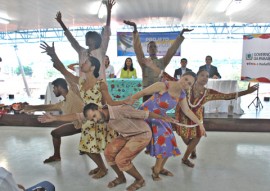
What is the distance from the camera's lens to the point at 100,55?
2777mm

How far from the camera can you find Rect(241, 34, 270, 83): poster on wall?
4.89 m

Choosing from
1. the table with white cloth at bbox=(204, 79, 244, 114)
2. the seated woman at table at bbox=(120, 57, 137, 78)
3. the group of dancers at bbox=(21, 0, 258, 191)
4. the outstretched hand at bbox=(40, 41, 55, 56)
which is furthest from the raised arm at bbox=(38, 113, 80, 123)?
the table with white cloth at bbox=(204, 79, 244, 114)

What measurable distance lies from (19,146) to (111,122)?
7.21ft

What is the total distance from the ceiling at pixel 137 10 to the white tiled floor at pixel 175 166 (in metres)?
2.94

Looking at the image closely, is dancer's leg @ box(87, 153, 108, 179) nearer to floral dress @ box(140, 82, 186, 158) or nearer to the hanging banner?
floral dress @ box(140, 82, 186, 158)

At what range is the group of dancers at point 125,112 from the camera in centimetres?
225

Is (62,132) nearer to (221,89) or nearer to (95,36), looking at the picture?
(95,36)

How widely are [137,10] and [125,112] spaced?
477 cm

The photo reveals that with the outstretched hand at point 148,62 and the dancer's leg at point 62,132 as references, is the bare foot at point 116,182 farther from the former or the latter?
the outstretched hand at point 148,62

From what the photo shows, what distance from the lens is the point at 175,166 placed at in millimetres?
3080

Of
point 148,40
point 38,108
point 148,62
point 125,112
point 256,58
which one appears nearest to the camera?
point 125,112

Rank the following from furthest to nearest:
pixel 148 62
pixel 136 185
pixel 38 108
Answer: pixel 148 62, pixel 38 108, pixel 136 185

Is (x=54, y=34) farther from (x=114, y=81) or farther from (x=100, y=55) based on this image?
(x=100, y=55)

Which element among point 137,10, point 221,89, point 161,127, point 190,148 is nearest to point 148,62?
point 161,127
